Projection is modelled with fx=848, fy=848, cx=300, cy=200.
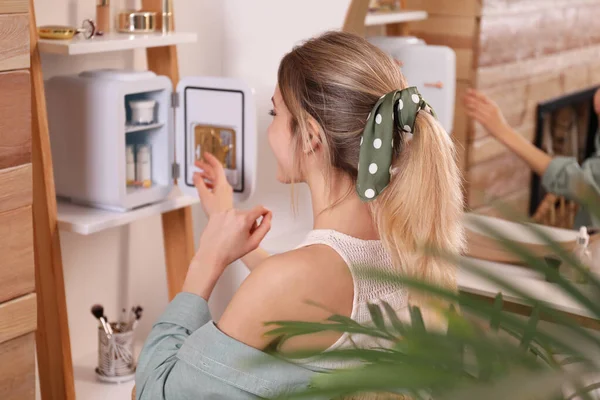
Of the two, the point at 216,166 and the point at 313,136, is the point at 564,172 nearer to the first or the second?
the point at 216,166

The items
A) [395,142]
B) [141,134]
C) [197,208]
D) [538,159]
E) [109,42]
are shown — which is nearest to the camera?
[395,142]

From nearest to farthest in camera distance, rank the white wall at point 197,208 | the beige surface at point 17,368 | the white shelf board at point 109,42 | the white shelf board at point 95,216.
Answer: the beige surface at point 17,368 < the white shelf board at point 109,42 < the white shelf board at point 95,216 < the white wall at point 197,208

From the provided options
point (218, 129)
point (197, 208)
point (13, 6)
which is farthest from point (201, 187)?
point (197, 208)

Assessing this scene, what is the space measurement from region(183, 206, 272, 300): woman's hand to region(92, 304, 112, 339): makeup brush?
0.65 metres

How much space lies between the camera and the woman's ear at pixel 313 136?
142 centimetres

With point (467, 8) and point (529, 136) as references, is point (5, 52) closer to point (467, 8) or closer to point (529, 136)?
point (467, 8)

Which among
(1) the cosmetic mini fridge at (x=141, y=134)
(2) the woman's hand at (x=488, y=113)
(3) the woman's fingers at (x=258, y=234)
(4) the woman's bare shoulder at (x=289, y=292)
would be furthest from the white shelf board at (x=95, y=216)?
(2) the woman's hand at (x=488, y=113)

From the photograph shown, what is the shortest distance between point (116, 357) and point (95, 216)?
1.40 ft

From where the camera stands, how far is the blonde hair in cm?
134

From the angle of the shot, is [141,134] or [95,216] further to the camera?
[141,134]

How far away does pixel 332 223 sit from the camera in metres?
1.39

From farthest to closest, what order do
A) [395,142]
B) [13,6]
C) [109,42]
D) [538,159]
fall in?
[538,159] → [109,42] → [13,6] → [395,142]

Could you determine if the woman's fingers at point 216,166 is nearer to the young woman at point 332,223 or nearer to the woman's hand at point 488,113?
the young woman at point 332,223

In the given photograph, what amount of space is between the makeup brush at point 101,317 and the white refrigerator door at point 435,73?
1.24m
